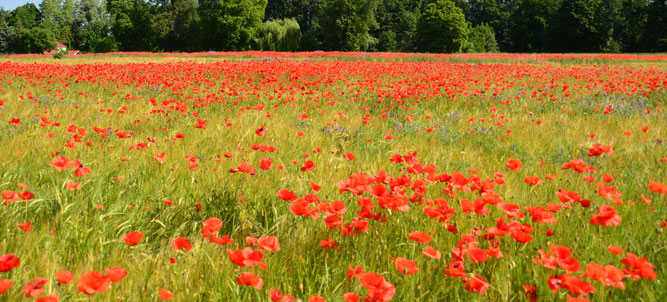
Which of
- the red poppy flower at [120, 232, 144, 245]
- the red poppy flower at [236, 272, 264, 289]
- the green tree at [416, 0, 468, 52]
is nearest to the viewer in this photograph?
the red poppy flower at [236, 272, 264, 289]

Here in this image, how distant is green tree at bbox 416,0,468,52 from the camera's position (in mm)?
54094

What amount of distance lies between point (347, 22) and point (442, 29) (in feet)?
47.7

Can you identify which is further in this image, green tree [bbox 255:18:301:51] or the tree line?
the tree line

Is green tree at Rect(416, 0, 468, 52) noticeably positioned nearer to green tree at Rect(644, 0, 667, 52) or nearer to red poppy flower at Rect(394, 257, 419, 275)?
green tree at Rect(644, 0, 667, 52)

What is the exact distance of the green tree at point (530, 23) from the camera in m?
70.6

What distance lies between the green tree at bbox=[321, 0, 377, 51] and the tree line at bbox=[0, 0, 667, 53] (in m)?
0.15

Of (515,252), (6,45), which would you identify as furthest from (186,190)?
(6,45)

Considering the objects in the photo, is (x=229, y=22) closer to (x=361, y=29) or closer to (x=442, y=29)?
(x=361, y=29)

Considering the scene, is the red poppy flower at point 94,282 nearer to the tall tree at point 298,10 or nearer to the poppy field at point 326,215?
the poppy field at point 326,215

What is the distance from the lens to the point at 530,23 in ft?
239

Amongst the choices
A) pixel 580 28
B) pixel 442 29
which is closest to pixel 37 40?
pixel 442 29

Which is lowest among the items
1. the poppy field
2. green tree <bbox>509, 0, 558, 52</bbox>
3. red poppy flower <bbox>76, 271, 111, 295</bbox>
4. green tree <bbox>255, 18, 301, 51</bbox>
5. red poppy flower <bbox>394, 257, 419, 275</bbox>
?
the poppy field

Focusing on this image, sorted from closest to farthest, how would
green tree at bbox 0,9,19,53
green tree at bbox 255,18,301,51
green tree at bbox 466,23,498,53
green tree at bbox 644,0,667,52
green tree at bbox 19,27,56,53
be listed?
green tree at bbox 644,0,667,52, green tree at bbox 255,18,301,51, green tree at bbox 466,23,498,53, green tree at bbox 19,27,56,53, green tree at bbox 0,9,19,53

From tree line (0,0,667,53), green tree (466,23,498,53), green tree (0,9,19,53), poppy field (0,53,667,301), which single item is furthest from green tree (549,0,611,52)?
green tree (0,9,19,53)
